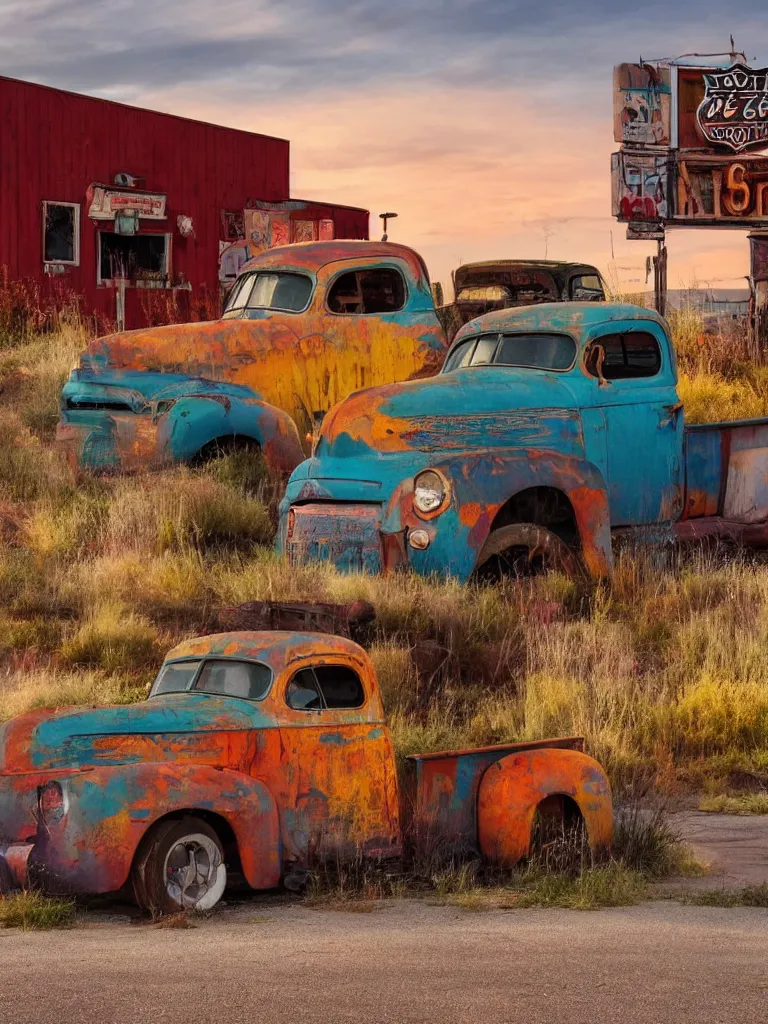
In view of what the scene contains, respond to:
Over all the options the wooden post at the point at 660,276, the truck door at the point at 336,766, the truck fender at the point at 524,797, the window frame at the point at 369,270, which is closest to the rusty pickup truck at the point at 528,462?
the window frame at the point at 369,270

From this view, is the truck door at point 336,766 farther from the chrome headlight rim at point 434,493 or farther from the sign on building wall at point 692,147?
the sign on building wall at point 692,147

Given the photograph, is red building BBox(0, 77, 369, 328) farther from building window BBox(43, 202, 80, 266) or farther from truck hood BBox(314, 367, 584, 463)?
truck hood BBox(314, 367, 584, 463)

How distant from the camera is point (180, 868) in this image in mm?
6301

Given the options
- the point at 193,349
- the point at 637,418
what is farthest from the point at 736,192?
the point at 637,418

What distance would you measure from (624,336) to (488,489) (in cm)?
225

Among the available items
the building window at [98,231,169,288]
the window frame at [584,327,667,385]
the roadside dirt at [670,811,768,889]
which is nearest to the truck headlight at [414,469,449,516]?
the window frame at [584,327,667,385]

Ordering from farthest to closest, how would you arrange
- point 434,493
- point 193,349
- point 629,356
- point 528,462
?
point 193,349 < point 629,356 < point 528,462 < point 434,493

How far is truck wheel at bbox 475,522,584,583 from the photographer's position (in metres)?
11.4

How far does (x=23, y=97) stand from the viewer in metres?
23.6

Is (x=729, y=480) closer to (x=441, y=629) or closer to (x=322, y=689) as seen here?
(x=441, y=629)

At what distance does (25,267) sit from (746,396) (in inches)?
427

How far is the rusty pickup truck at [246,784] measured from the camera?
6.15m

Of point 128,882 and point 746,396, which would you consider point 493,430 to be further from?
point 746,396

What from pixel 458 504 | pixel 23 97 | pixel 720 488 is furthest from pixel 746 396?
pixel 23 97
